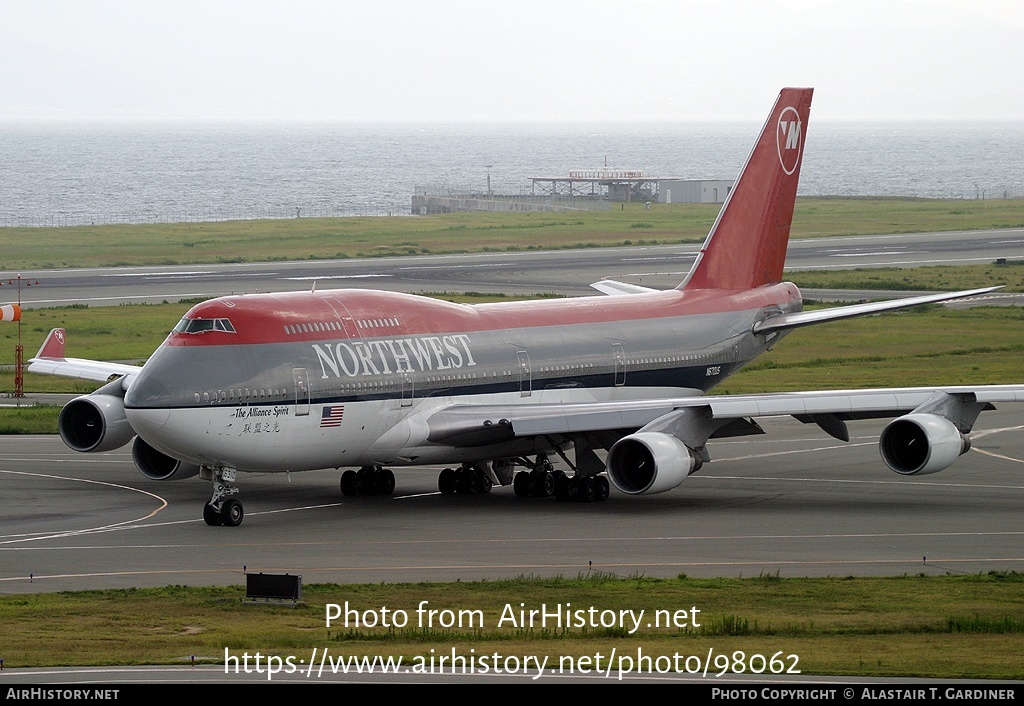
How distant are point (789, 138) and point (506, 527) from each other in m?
19.7

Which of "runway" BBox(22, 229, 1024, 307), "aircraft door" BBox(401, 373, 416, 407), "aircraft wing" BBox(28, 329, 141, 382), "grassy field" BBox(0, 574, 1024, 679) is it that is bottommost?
"runway" BBox(22, 229, 1024, 307)

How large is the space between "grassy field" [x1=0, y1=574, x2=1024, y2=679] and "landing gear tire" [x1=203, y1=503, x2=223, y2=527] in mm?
7640

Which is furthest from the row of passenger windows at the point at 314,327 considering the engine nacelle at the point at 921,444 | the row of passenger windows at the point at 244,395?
the engine nacelle at the point at 921,444

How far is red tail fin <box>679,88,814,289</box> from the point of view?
167ft

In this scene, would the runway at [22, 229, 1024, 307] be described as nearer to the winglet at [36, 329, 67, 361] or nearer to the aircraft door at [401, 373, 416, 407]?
the winglet at [36, 329, 67, 361]

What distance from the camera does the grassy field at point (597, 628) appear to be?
23609 millimetres

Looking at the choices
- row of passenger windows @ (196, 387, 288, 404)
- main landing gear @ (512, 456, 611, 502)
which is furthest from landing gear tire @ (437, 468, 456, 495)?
row of passenger windows @ (196, 387, 288, 404)

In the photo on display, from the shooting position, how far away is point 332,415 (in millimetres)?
38688

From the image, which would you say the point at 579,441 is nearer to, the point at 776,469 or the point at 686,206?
the point at 776,469

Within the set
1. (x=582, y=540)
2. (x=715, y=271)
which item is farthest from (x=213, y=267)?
(x=582, y=540)

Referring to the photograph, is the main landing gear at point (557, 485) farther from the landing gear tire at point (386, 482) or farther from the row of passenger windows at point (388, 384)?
the landing gear tire at point (386, 482)

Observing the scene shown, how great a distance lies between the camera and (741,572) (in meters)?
32.2

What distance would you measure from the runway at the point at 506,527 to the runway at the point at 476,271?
5101cm

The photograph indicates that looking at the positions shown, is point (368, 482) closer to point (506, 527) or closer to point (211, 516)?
point (211, 516)
